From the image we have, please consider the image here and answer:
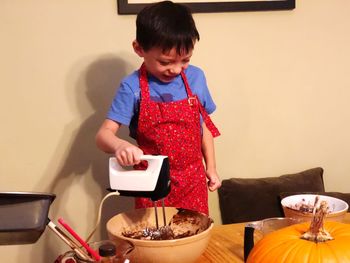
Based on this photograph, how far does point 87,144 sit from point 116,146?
52 cm

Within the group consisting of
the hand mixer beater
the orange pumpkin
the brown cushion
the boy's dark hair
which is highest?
the boy's dark hair

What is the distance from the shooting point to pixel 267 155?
180 centimetres

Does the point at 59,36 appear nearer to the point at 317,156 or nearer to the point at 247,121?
the point at 247,121

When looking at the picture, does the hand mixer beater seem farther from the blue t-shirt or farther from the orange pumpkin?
the blue t-shirt

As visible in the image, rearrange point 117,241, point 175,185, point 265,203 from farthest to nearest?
point 265,203, point 175,185, point 117,241

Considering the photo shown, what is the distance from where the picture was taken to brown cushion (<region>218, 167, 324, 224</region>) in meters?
1.69

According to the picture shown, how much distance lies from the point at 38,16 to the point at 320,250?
1133 mm

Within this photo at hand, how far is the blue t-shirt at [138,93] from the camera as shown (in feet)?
3.99

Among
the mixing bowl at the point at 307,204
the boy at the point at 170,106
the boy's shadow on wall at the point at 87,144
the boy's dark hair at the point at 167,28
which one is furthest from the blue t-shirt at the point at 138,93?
the mixing bowl at the point at 307,204

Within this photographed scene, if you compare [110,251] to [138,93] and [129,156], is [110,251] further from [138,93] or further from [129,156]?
[138,93]

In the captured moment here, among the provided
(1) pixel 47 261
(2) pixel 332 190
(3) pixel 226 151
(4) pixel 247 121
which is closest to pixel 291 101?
(4) pixel 247 121

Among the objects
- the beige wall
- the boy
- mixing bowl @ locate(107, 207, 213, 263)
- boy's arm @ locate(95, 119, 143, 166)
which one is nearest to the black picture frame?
the beige wall

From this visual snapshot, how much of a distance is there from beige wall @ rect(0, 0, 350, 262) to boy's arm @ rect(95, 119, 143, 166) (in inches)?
14.4

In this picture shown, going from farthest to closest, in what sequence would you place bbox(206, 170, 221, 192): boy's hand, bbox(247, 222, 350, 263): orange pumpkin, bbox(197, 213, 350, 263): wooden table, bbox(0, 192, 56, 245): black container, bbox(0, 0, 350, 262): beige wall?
bbox(0, 0, 350, 262): beige wall, bbox(206, 170, 221, 192): boy's hand, bbox(197, 213, 350, 263): wooden table, bbox(247, 222, 350, 263): orange pumpkin, bbox(0, 192, 56, 245): black container
